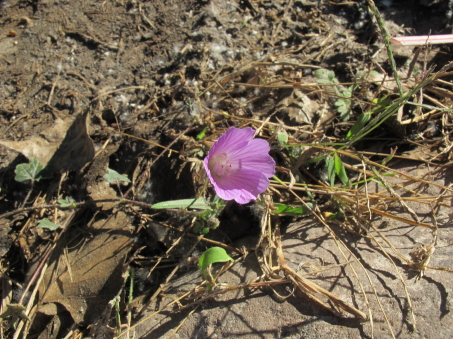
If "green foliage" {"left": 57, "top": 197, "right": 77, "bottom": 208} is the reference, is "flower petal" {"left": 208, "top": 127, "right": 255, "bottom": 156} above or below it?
above

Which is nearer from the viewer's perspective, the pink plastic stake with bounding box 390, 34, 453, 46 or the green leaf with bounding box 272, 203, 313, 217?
the green leaf with bounding box 272, 203, 313, 217

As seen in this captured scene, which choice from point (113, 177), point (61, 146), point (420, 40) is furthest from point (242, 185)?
point (420, 40)

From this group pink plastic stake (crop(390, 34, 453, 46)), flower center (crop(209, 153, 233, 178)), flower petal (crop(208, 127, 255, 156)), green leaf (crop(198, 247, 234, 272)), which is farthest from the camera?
pink plastic stake (crop(390, 34, 453, 46))

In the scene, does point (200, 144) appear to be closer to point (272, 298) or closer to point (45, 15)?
point (272, 298)

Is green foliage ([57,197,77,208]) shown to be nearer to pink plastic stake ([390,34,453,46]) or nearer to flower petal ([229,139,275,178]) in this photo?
flower petal ([229,139,275,178])

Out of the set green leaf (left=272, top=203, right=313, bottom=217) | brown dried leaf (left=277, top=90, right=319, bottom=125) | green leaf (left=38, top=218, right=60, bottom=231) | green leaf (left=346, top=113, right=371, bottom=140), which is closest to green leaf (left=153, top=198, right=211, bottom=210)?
green leaf (left=272, top=203, right=313, bottom=217)

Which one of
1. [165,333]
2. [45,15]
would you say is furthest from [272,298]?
[45,15]

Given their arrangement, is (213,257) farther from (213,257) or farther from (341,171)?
(341,171)
